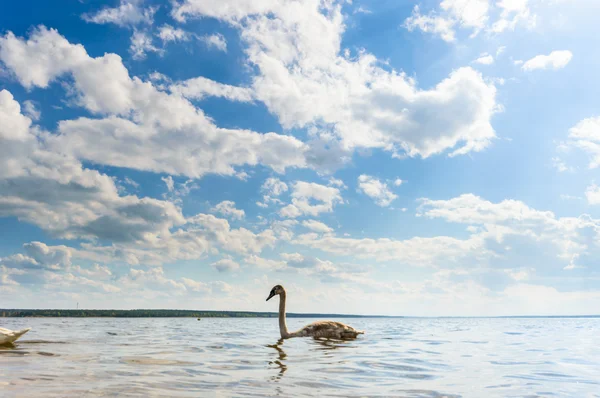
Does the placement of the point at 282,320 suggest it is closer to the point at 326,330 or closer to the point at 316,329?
the point at 316,329

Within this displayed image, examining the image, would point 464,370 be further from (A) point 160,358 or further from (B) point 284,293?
(B) point 284,293

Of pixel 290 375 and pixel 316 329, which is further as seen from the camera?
pixel 316 329

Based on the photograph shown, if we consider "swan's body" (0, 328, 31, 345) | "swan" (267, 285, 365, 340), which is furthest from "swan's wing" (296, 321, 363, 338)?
"swan's body" (0, 328, 31, 345)

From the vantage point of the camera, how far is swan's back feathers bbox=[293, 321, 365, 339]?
77.0ft

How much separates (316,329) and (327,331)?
2.27ft

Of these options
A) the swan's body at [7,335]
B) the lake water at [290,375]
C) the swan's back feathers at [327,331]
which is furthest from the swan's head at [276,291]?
the swan's body at [7,335]

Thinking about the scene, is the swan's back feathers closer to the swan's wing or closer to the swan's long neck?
the swan's wing

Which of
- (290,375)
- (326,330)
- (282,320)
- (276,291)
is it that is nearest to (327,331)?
(326,330)

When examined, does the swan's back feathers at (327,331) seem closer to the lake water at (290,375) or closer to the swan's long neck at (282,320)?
the swan's long neck at (282,320)

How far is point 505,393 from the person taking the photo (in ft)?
30.9

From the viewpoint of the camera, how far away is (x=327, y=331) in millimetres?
23828

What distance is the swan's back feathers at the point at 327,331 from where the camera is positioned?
2348 centimetres

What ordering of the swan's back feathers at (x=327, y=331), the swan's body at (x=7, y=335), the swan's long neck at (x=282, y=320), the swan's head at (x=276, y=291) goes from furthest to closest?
the swan's head at (x=276, y=291) < the swan's long neck at (x=282, y=320) < the swan's back feathers at (x=327, y=331) < the swan's body at (x=7, y=335)

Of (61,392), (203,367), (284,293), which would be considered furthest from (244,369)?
(284,293)
